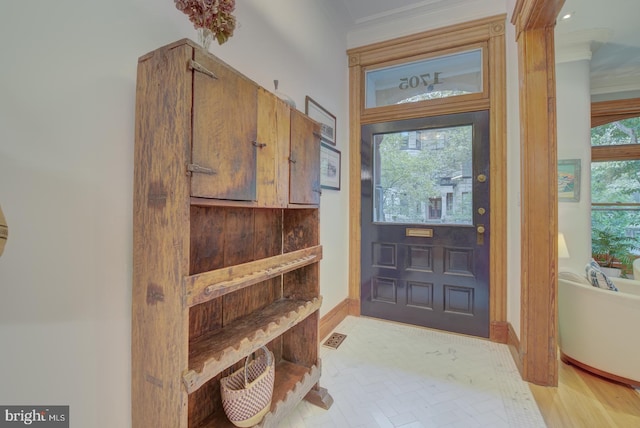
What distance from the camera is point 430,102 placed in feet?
8.27

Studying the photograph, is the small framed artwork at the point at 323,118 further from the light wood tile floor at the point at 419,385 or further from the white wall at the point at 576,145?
the white wall at the point at 576,145

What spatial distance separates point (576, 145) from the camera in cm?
273

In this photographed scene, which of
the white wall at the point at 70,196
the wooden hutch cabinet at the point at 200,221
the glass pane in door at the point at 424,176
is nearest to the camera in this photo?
the white wall at the point at 70,196

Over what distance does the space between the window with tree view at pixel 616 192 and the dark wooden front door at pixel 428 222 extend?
106 inches

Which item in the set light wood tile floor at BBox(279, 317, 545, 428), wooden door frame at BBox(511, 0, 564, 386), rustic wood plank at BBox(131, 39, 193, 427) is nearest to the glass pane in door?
wooden door frame at BBox(511, 0, 564, 386)

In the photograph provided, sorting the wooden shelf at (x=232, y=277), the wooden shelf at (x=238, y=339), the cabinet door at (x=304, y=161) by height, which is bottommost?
the wooden shelf at (x=238, y=339)

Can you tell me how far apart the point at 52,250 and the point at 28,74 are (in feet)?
1.57

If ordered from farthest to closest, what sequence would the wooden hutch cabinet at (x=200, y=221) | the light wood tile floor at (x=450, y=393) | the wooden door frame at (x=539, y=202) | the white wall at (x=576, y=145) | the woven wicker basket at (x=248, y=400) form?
A: 1. the white wall at (x=576, y=145)
2. the wooden door frame at (x=539, y=202)
3. the light wood tile floor at (x=450, y=393)
4. the woven wicker basket at (x=248, y=400)
5. the wooden hutch cabinet at (x=200, y=221)

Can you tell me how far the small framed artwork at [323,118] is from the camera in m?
2.08

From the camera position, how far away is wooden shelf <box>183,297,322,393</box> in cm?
89

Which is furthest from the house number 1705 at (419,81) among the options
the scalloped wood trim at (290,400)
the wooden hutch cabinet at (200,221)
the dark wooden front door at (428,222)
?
the scalloped wood trim at (290,400)

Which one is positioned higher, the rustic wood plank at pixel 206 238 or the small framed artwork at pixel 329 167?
the small framed artwork at pixel 329 167

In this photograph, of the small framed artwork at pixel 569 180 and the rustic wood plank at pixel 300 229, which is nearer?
the rustic wood plank at pixel 300 229

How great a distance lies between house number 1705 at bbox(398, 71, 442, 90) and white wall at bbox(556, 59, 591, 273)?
1.36 m
